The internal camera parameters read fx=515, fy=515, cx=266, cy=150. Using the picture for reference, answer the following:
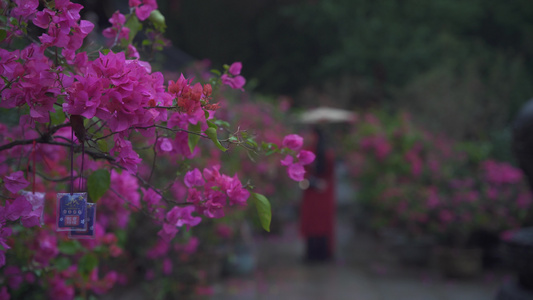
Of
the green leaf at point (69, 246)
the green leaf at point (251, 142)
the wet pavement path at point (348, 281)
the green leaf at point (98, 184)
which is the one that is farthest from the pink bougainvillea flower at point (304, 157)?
the wet pavement path at point (348, 281)

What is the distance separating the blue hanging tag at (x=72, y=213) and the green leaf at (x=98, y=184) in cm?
7

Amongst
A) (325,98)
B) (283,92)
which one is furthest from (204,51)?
(325,98)

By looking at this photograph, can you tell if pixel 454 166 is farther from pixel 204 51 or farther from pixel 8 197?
pixel 204 51

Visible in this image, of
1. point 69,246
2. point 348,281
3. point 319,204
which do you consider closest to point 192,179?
point 69,246

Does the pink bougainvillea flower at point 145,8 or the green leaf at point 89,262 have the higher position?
the pink bougainvillea flower at point 145,8

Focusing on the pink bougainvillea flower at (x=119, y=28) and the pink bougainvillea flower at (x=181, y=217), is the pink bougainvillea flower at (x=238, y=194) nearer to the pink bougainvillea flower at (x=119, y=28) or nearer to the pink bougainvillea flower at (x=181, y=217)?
the pink bougainvillea flower at (x=181, y=217)

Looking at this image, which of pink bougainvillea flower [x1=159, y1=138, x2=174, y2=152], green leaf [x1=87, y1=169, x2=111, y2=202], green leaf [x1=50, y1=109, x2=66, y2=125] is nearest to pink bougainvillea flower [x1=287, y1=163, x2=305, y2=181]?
pink bougainvillea flower [x1=159, y1=138, x2=174, y2=152]

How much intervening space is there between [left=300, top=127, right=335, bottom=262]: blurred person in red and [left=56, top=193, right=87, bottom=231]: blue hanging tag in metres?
5.68

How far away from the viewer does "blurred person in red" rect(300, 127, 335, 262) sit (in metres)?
6.94

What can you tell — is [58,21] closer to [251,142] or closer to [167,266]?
[251,142]

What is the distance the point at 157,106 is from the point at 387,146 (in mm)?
6801

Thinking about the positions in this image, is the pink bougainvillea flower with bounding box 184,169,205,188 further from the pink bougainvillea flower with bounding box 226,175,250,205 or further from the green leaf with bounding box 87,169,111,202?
the green leaf with bounding box 87,169,111,202

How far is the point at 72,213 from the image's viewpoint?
1294 millimetres

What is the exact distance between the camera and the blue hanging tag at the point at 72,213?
1.29 m
